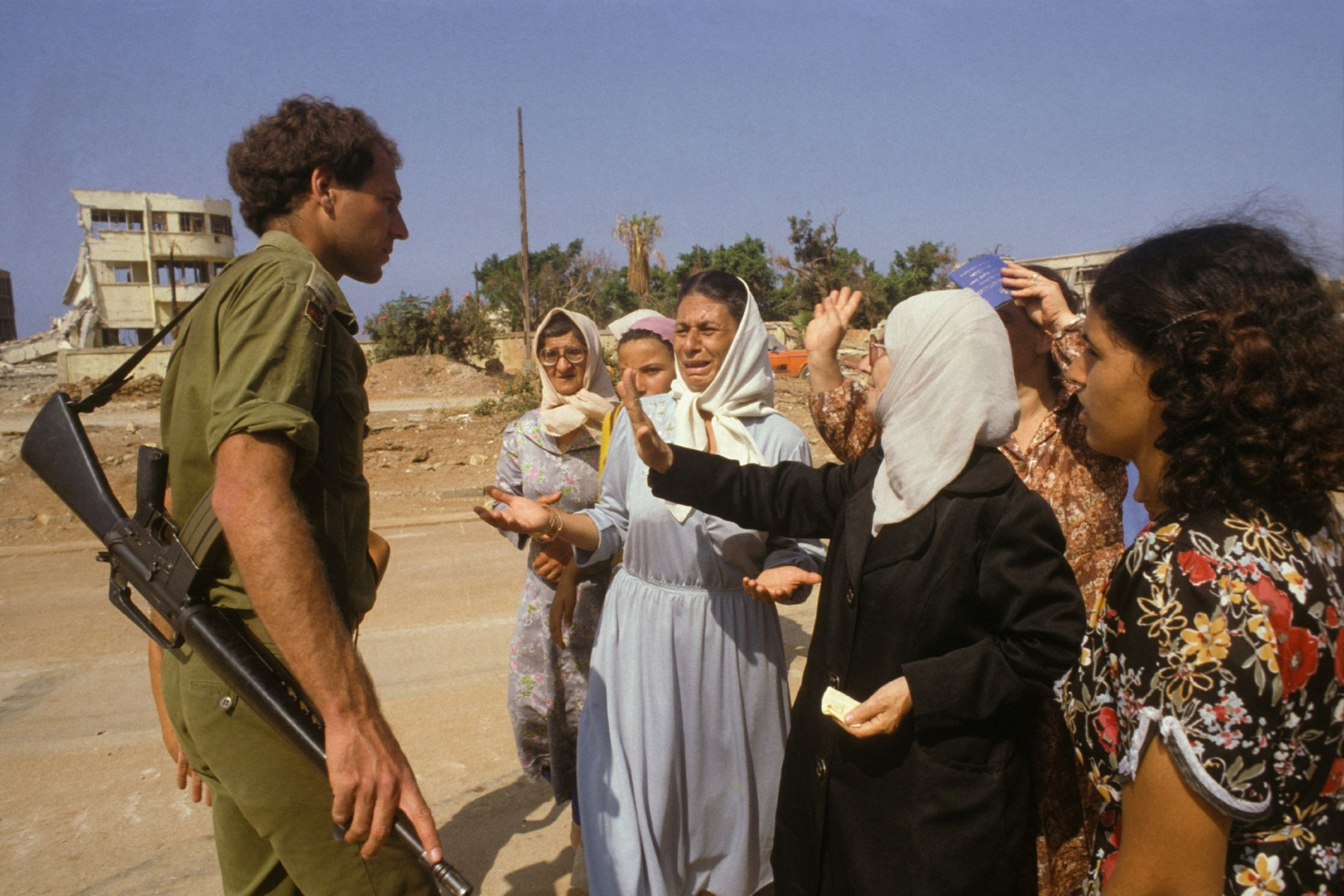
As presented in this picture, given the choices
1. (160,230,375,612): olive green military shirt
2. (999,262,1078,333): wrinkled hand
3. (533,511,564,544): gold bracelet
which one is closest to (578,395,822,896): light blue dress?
(533,511,564,544): gold bracelet

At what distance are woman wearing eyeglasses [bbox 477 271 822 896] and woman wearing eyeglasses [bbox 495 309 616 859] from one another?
1.89 ft

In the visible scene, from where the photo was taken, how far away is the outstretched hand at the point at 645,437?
2.28 m

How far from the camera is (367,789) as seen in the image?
152 centimetres

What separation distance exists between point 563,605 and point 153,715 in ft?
8.53

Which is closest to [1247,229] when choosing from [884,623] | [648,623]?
[884,623]

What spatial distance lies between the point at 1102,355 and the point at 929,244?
41730 mm

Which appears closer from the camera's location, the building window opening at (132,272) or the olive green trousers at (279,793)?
the olive green trousers at (279,793)

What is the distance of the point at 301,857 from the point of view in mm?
1739

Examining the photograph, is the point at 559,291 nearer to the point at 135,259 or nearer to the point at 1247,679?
the point at 135,259

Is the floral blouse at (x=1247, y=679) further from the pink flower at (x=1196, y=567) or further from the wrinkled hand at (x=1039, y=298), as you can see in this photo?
the wrinkled hand at (x=1039, y=298)

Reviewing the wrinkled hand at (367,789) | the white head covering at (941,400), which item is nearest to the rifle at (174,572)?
the wrinkled hand at (367,789)

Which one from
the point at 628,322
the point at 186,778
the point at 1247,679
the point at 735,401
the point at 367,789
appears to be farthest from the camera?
the point at 628,322

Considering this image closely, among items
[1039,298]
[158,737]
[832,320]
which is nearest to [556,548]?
[832,320]

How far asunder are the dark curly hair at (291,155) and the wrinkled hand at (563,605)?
→ 1675mm
